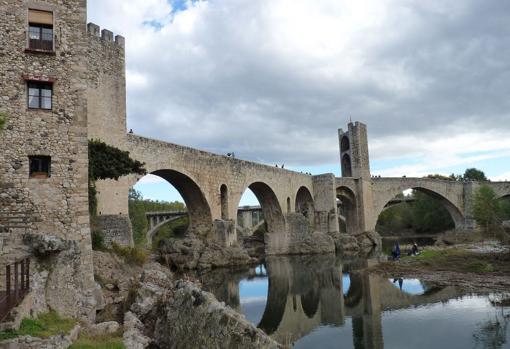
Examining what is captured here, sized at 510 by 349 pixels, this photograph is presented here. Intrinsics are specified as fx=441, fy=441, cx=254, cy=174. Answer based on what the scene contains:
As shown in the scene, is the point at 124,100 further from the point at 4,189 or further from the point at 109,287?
the point at 4,189

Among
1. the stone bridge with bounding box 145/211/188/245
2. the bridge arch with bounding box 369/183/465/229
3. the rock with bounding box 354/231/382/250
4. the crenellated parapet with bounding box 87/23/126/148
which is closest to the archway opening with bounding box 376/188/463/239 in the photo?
the bridge arch with bounding box 369/183/465/229

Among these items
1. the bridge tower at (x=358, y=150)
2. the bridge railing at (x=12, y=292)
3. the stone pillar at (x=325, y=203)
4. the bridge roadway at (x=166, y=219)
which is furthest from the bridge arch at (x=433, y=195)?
the bridge railing at (x=12, y=292)

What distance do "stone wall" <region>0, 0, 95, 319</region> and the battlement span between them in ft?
30.8

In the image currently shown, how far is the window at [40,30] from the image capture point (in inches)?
392

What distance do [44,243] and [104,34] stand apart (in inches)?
525

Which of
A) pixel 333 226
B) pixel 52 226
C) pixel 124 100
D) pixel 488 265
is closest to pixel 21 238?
pixel 52 226

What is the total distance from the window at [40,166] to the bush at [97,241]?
6.20 meters

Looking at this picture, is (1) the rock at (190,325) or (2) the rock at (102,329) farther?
(2) the rock at (102,329)

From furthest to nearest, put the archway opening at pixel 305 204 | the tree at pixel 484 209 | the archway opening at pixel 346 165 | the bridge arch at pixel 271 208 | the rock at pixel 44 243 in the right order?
the archway opening at pixel 346 165
the archway opening at pixel 305 204
the bridge arch at pixel 271 208
the tree at pixel 484 209
the rock at pixel 44 243

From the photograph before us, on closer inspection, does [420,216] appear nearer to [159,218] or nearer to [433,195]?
[433,195]

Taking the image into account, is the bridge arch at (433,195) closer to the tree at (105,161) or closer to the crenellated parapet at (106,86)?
the crenellated parapet at (106,86)

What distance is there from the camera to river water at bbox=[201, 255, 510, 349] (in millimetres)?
11242

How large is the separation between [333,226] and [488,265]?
2199cm

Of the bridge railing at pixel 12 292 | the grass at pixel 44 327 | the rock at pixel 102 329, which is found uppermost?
the bridge railing at pixel 12 292
